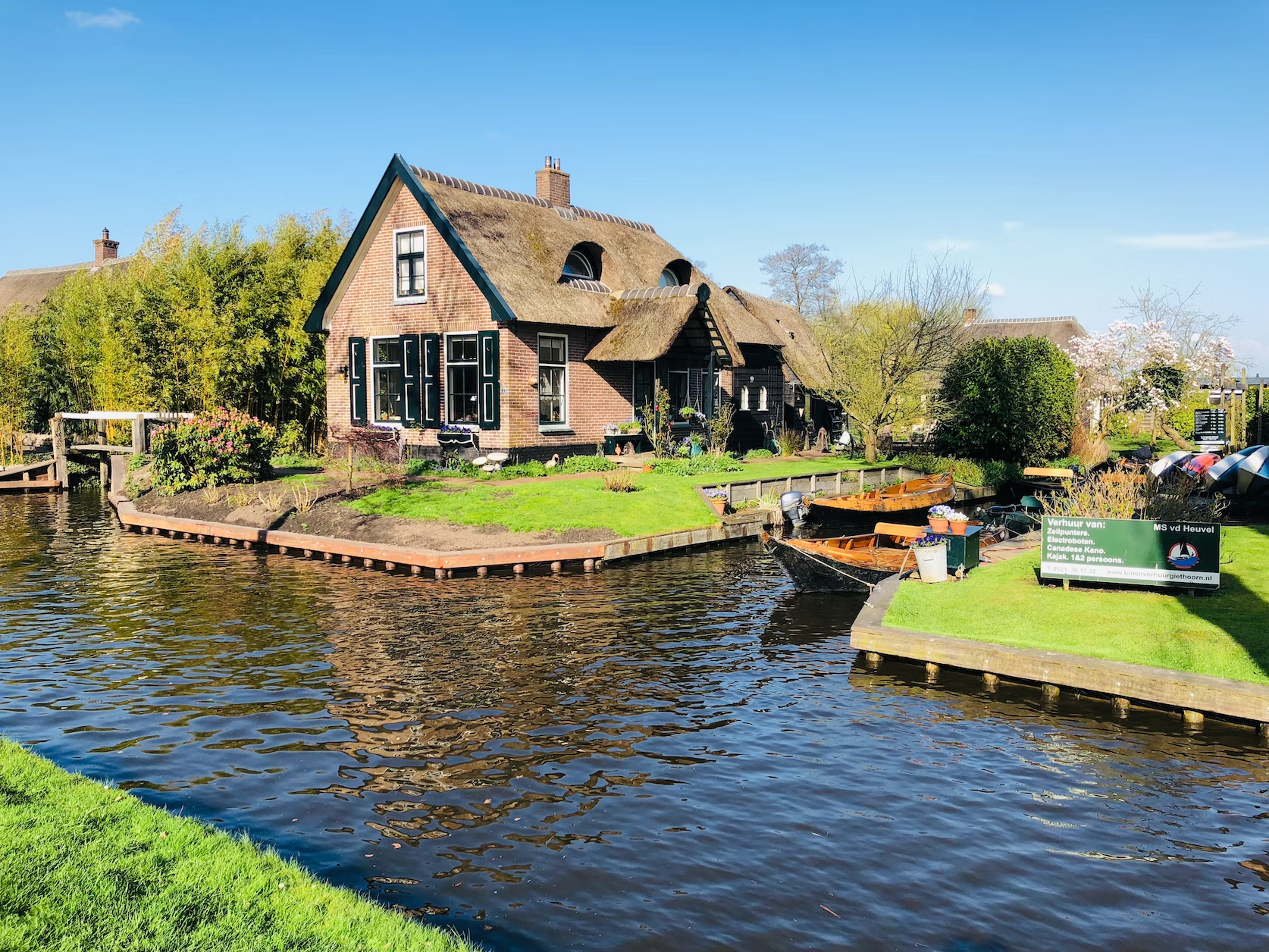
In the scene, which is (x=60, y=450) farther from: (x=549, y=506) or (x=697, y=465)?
(x=697, y=465)

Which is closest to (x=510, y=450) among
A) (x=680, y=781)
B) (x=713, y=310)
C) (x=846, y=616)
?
(x=713, y=310)

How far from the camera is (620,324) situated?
29531mm

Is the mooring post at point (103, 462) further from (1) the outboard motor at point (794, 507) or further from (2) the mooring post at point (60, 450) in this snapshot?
(1) the outboard motor at point (794, 507)

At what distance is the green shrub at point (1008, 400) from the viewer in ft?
106

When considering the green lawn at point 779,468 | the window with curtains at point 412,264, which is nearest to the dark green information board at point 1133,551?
the green lawn at point 779,468

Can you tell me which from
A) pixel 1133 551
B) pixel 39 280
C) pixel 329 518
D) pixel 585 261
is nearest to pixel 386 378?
pixel 585 261

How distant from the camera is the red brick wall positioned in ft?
88.9

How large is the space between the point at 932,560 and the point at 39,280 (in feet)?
193

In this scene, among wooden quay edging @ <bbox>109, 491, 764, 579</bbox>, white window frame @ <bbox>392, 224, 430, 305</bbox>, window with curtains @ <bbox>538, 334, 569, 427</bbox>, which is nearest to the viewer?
wooden quay edging @ <bbox>109, 491, 764, 579</bbox>

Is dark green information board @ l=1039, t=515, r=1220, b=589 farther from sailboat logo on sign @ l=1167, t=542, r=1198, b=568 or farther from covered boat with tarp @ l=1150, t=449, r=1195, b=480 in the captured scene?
covered boat with tarp @ l=1150, t=449, r=1195, b=480

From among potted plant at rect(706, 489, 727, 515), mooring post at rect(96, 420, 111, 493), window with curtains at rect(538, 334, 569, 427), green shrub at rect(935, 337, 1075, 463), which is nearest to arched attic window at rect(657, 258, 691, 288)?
window with curtains at rect(538, 334, 569, 427)

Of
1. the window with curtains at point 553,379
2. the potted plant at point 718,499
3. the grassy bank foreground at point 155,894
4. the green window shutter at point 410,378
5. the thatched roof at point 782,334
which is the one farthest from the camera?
the thatched roof at point 782,334

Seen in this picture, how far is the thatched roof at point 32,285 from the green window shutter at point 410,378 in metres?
31.8

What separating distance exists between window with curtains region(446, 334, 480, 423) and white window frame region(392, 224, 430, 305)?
1.70 metres
